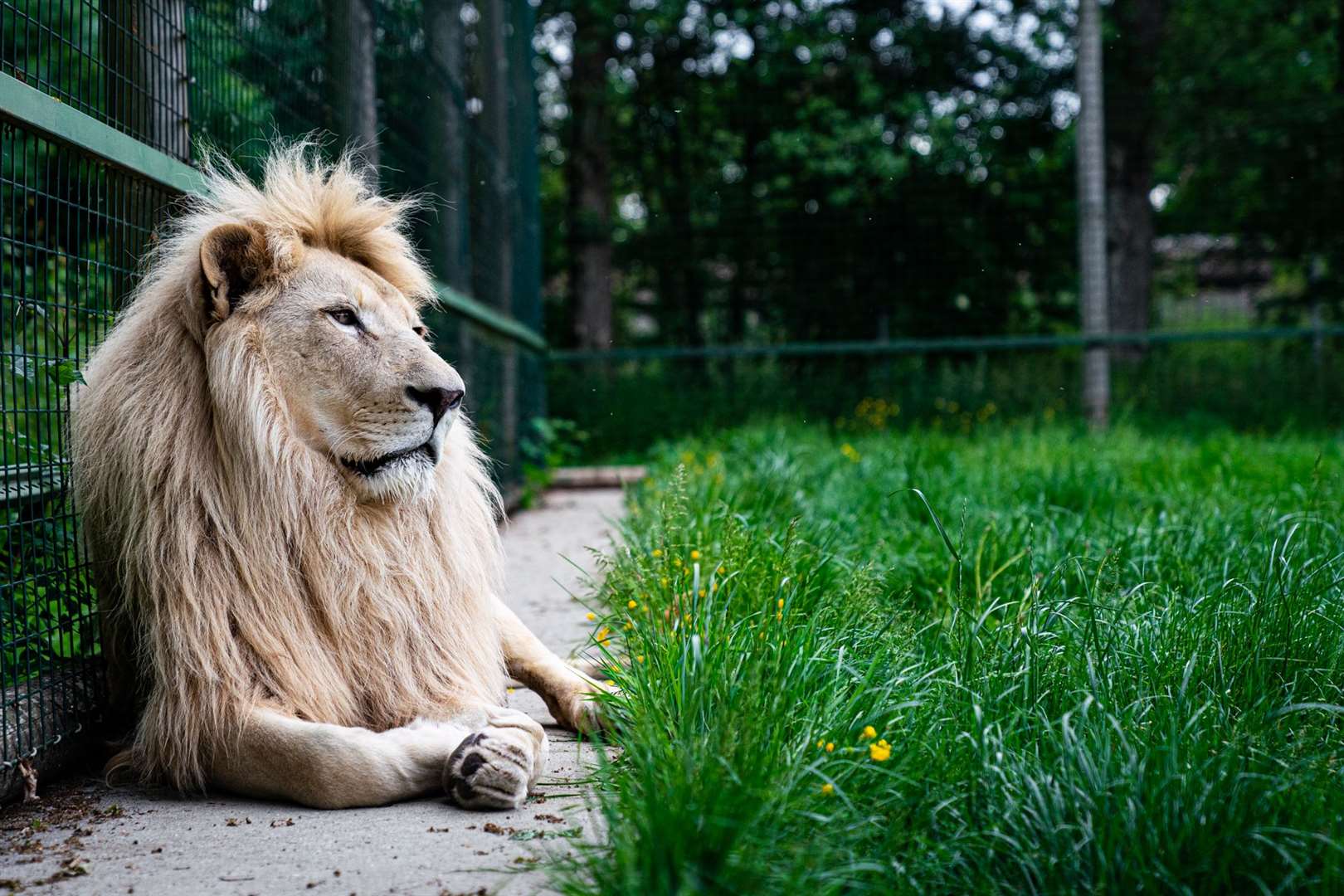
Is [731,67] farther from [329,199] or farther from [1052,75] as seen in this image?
[329,199]

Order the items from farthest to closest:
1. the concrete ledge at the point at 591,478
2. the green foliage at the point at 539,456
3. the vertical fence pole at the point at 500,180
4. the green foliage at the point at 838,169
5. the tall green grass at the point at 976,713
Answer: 1. the green foliage at the point at 838,169
2. the concrete ledge at the point at 591,478
3. the green foliage at the point at 539,456
4. the vertical fence pole at the point at 500,180
5. the tall green grass at the point at 976,713

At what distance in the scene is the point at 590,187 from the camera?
11.8 metres

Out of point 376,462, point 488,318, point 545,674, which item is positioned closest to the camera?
point 376,462

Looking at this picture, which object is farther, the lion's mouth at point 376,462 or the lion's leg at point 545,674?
the lion's leg at point 545,674

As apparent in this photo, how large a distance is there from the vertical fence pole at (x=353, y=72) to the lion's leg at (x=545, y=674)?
1839mm

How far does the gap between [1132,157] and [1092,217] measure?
1900 mm

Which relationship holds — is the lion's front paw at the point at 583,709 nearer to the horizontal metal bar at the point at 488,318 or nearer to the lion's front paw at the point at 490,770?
the lion's front paw at the point at 490,770

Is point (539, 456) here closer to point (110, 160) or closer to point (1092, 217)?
point (1092, 217)

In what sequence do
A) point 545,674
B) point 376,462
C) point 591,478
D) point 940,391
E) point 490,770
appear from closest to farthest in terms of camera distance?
point 490,770 → point 376,462 → point 545,674 → point 591,478 → point 940,391

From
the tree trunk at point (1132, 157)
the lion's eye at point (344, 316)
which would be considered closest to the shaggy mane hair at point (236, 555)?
the lion's eye at point (344, 316)

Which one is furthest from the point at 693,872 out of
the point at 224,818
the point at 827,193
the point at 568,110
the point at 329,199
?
the point at 568,110

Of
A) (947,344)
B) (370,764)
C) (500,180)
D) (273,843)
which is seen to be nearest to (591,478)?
(500,180)

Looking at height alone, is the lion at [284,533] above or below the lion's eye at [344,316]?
below

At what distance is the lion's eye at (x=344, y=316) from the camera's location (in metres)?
2.37
